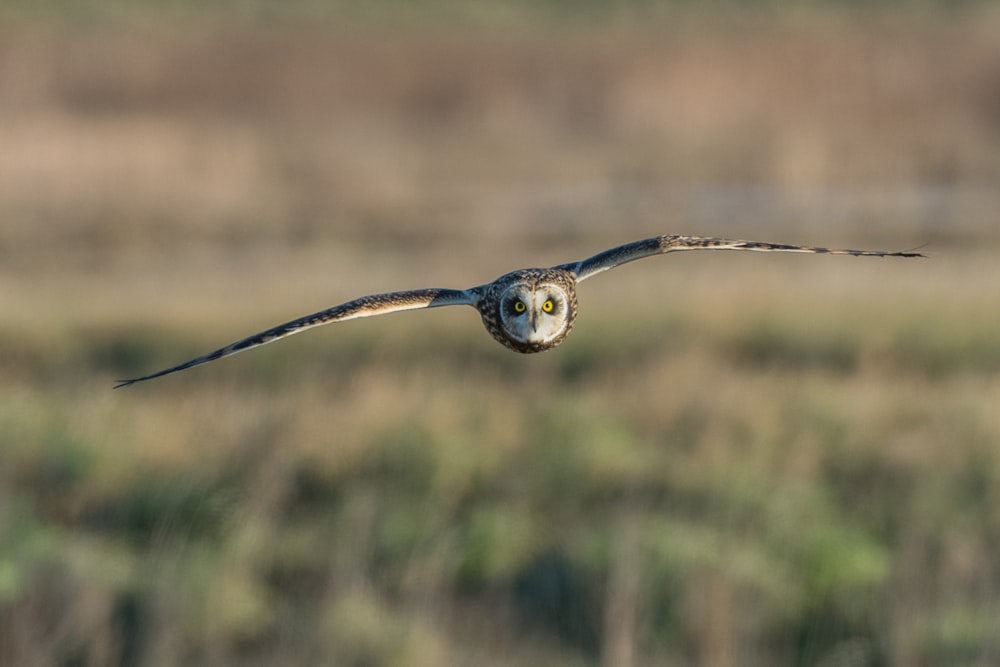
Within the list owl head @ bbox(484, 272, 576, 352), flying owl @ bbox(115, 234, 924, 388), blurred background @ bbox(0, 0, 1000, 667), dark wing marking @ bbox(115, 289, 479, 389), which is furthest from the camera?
blurred background @ bbox(0, 0, 1000, 667)

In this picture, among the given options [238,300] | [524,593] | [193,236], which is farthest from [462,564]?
[193,236]

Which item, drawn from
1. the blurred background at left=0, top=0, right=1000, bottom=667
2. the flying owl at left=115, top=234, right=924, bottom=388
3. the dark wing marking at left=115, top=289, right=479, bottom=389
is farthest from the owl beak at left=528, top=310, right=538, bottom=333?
the blurred background at left=0, top=0, right=1000, bottom=667

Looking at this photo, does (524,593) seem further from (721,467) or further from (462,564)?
(721,467)

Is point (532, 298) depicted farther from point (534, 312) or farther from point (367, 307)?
point (367, 307)

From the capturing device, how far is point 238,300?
15.1m

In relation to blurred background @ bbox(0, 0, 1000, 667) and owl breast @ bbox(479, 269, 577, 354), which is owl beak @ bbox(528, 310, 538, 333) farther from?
blurred background @ bbox(0, 0, 1000, 667)

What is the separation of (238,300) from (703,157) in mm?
15237

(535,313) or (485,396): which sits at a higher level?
(535,313)

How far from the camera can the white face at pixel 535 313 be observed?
4551mm

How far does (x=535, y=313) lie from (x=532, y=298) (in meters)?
0.06

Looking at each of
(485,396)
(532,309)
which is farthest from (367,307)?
(485,396)

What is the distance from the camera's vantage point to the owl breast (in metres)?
4.55

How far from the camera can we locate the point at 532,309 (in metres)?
4.57

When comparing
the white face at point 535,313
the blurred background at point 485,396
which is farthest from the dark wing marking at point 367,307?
the blurred background at point 485,396
